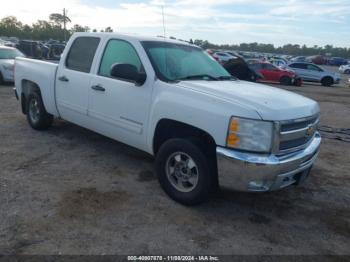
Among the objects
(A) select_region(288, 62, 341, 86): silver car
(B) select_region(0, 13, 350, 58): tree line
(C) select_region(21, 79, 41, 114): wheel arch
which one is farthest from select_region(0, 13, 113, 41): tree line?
(C) select_region(21, 79, 41, 114): wheel arch

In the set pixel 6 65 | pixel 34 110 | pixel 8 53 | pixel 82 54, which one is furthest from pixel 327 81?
pixel 82 54

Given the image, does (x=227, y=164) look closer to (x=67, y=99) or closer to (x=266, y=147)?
(x=266, y=147)

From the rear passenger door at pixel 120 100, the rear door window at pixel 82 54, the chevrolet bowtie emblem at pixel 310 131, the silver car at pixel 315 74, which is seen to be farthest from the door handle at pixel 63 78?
the silver car at pixel 315 74

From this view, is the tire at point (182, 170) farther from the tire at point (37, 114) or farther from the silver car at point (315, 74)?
the silver car at point (315, 74)

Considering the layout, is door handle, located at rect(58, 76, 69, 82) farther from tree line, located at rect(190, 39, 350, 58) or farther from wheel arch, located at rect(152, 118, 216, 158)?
tree line, located at rect(190, 39, 350, 58)

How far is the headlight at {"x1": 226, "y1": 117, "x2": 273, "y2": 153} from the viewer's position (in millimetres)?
3357

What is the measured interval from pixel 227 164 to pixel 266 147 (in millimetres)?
416

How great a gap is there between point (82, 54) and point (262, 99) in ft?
9.80

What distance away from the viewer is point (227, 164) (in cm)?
343

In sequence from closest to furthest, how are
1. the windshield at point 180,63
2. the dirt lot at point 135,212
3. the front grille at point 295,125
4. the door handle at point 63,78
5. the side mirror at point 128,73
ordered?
the dirt lot at point 135,212, the front grille at point 295,125, the side mirror at point 128,73, the windshield at point 180,63, the door handle at point 63,78

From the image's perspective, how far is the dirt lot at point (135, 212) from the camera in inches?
126

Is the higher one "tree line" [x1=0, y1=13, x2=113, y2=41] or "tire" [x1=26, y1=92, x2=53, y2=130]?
"tree line" [x1=0, y1=13, x2=113, y2=41]

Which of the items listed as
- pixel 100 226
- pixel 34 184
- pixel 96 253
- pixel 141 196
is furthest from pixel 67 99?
pixel 96 253

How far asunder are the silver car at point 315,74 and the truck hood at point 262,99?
865 inches
